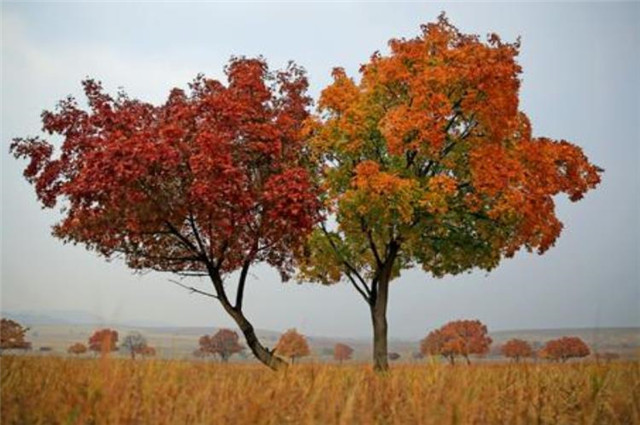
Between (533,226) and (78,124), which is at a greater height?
(78,124)

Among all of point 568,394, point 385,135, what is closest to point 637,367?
point 568,394

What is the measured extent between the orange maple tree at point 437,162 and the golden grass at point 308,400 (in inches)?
556

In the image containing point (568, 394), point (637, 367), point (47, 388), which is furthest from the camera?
point (637, 367)

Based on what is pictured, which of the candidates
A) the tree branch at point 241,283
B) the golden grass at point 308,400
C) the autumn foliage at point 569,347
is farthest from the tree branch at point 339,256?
the autumn foliage at point 569,347

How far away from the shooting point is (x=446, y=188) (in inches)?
863

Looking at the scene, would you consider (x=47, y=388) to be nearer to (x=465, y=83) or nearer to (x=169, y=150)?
(x=169, y=150)

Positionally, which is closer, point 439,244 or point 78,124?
point 78,124

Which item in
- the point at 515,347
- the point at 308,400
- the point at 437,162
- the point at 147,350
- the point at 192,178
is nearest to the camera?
the point at 308,400

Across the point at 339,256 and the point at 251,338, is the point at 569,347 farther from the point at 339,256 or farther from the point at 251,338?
the point at 251,338

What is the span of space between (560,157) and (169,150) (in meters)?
15.6

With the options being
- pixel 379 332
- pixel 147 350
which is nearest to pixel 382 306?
pixel 379 332

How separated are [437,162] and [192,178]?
421 inches

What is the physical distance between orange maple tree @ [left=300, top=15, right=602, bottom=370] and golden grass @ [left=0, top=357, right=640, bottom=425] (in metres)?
14.1

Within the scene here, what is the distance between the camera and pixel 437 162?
24906 mm
